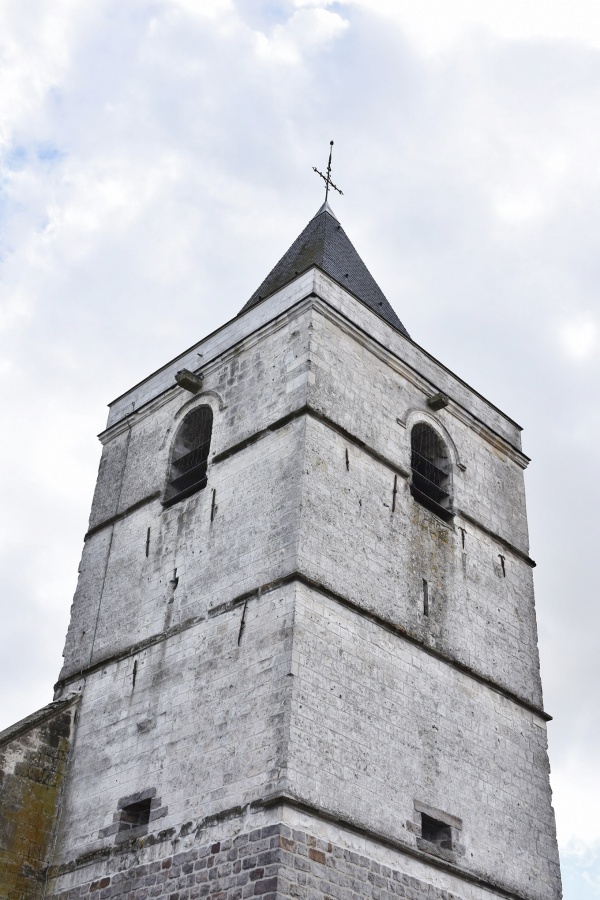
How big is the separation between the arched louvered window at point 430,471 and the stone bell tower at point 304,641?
44 millimetres

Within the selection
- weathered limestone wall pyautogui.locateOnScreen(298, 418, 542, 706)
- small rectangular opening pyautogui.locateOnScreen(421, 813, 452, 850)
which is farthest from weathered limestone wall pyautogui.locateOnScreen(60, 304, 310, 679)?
small rectangular opening pyautogui.locateOnScreen(421, 813, 452, 850)

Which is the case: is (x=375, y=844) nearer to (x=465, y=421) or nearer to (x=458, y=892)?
(x=458, y=892)

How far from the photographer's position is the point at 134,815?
432 inches

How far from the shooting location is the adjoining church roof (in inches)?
572

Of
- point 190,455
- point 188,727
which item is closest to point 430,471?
point 190,455

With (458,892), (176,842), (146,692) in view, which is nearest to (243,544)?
(146,692)

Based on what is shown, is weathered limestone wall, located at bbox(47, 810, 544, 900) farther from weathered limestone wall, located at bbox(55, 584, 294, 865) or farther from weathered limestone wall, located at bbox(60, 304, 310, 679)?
weathered limestone wall, located at bbox(60, 304, 310, 679)

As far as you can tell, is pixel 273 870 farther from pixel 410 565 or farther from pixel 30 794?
pixel 410 565

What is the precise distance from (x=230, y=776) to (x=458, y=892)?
2.65 m

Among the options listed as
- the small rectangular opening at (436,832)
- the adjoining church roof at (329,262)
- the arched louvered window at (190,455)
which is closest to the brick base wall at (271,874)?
the small rectangular opening at (436,832)

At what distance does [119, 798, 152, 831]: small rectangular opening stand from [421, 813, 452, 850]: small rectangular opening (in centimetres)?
281

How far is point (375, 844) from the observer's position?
9.87 metres

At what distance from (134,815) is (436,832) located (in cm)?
311

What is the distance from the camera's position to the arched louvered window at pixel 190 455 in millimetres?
13117
